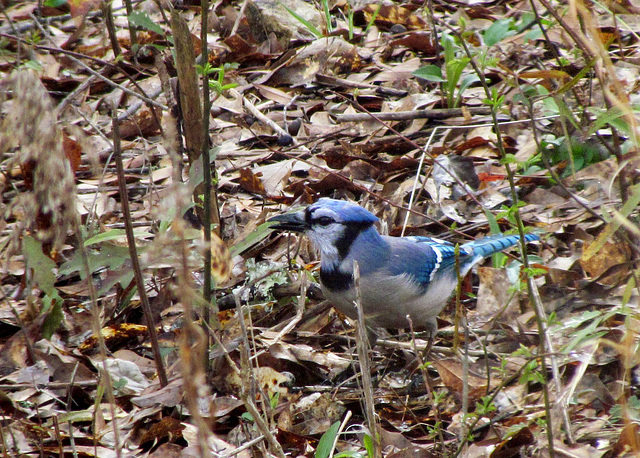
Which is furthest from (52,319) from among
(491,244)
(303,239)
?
(491,244)

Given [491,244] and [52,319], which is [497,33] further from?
[52,319]

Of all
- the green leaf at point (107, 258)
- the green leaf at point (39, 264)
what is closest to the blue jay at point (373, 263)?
the green leaf at point (107, 258)

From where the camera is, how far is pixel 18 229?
2.02 metres

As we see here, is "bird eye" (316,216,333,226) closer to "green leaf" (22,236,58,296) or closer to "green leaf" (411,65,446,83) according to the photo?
"green leaf" (22,236,58,296)

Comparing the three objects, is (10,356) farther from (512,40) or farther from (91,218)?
(512,40)

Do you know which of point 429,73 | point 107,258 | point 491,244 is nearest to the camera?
point 107,258

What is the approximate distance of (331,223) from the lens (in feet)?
12.9

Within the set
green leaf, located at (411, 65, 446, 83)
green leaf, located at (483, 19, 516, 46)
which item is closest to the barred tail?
green leaf, located at (483, 19, 516, 46)

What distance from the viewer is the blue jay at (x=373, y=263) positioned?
3826mm

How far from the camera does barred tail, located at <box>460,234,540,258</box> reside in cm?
407

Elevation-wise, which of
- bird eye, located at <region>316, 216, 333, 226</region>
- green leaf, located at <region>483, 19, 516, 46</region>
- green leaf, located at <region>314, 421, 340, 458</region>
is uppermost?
green leaf, located at <region>483, 19, 516, 46</region>

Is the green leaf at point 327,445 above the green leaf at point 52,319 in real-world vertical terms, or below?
above

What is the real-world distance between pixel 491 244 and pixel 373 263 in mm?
709

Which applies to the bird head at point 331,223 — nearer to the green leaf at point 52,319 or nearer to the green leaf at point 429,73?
the green leaf at point 52,319
